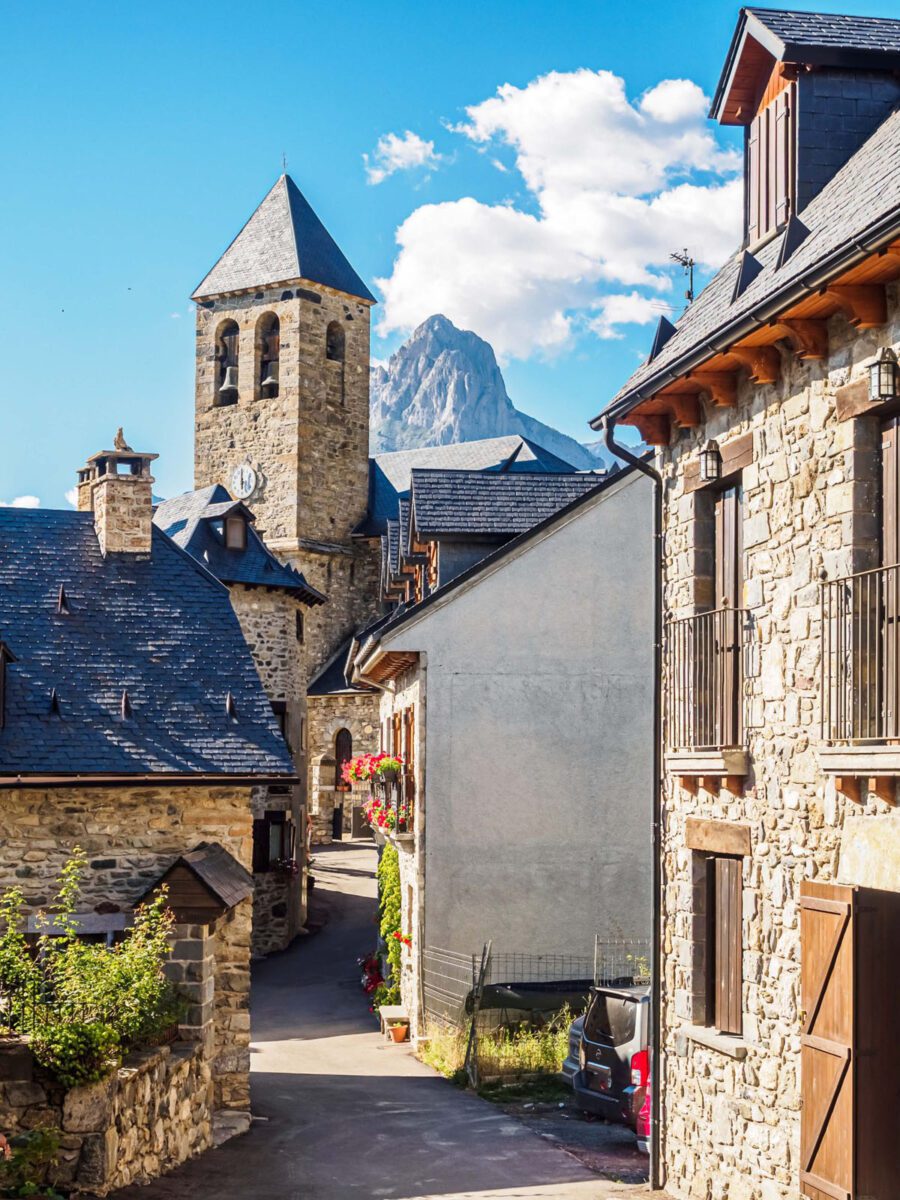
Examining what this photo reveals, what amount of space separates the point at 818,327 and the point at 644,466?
302 centimetres

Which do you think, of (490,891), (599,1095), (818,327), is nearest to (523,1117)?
(599,1095)

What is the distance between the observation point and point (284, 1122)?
1627 centimetres

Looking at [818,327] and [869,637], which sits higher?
[818,327]

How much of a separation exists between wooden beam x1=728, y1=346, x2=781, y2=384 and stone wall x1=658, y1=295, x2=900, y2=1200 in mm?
78

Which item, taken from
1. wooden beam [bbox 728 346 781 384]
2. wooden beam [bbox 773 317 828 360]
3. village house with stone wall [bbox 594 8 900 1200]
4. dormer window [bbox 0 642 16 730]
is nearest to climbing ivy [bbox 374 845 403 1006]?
dormer window [bbox 0 642 16 730]

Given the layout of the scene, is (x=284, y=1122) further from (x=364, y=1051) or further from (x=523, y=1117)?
(x=364, y=1051)

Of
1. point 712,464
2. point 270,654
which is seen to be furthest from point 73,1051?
point 270,654

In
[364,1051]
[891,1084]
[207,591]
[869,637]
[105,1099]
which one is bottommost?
[364,1051]

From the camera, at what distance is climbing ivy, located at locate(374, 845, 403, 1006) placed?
23438mm

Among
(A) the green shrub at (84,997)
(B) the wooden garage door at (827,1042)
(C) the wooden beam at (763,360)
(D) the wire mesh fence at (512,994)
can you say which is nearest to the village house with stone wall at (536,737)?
(D) the wire mesh fence at (512,994)

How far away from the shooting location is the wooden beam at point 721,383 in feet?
35.0

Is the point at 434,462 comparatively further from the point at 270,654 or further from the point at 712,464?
the point at 712,464

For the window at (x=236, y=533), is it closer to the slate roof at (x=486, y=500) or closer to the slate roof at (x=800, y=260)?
the slate roof at (x=486, y=500)

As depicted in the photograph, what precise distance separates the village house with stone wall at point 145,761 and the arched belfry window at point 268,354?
3104cm
